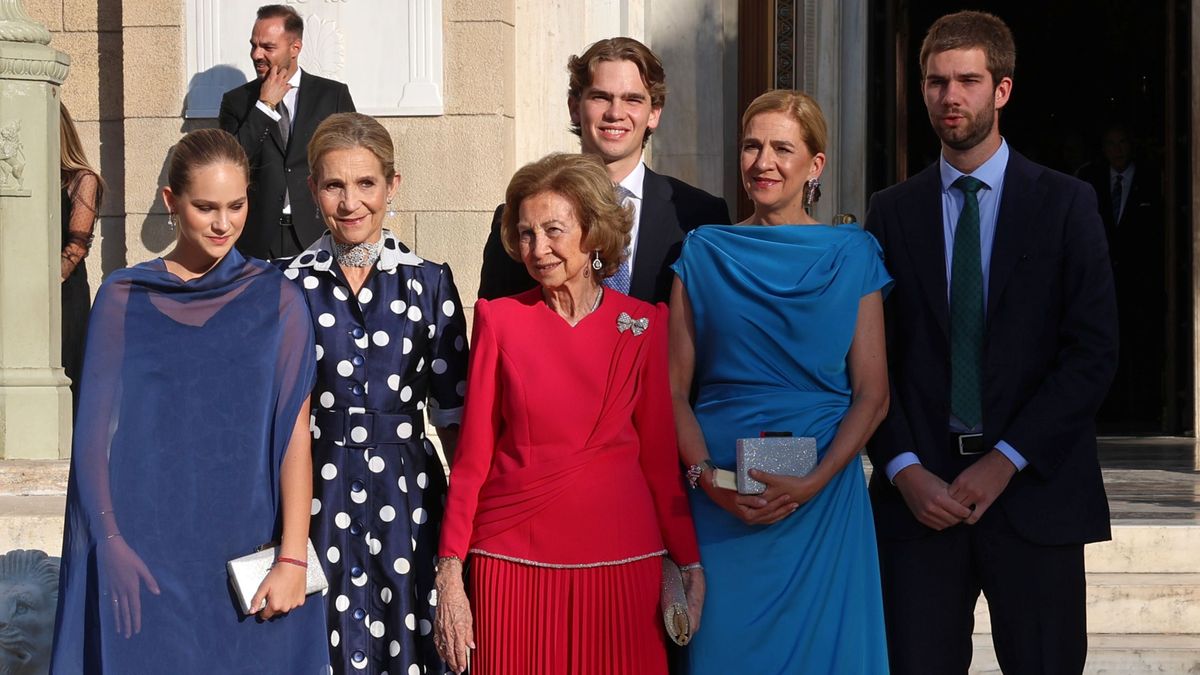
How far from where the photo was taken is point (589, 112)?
4.44 metres

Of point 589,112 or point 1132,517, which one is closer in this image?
point 589,112

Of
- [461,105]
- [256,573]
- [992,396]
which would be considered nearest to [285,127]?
[461,105]

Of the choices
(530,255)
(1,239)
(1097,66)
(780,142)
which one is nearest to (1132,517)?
(780,142)

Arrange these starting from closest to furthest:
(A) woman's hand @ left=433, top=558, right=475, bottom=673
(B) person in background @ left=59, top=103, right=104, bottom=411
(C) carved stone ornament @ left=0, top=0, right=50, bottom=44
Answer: (A) woman's hand @ left=433, top=558, right=475, bottom=673 < (C) carved stone ornament @ left=0, top=0, right=50, bottom=44 < (B) person in background @ left=59, top=103, right=104, bottom=411

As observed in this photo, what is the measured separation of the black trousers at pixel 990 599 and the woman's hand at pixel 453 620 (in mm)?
1066

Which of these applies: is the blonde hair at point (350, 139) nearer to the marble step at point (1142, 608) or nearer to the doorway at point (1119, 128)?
the marble step at point (1142, 608)

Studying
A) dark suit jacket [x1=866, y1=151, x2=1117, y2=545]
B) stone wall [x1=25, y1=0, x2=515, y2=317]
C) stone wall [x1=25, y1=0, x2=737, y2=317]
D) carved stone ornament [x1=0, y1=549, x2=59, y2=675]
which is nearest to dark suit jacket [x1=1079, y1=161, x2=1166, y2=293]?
stone wall [x1=25, y1=0, x2=737, y2=317]

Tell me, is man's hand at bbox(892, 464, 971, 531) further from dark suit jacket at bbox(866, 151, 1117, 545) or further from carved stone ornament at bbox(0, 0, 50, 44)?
carved stone ornament at bbox(0, 0, 50, 44)

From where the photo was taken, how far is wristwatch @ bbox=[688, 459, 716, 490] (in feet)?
13.3

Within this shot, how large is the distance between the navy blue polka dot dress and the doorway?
221 inches

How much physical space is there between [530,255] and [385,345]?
1.30ft

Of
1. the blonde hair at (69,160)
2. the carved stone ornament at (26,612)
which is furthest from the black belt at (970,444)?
the blonde hair at (69,160)

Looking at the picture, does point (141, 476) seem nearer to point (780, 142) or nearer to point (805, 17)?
point (780, 142)

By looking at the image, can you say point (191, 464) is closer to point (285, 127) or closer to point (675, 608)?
point (675, 608)
